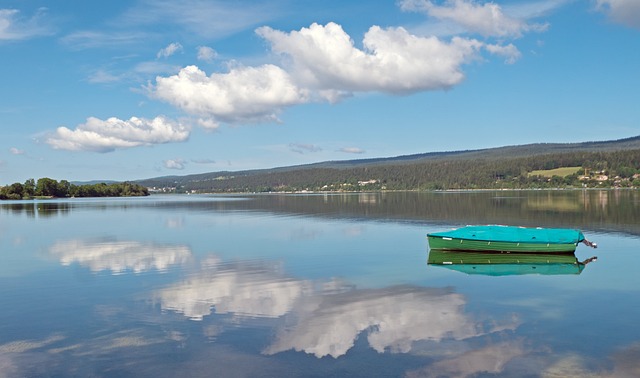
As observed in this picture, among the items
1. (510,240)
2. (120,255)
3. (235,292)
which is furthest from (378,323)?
(120,255)

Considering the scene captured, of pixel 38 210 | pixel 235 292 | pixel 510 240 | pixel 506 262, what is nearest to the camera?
pixel 235 292

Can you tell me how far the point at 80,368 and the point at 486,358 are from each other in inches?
499

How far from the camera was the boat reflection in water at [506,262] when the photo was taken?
3409 centimetres

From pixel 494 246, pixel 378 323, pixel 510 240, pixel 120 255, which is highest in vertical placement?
pixel 510 240

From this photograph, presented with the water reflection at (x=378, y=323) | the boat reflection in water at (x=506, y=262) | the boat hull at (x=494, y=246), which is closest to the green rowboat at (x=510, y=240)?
the boat hull at (x=494, y=246)

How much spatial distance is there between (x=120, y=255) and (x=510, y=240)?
1234 inches

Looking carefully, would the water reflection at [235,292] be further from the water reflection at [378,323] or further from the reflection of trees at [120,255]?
the reflection of trees at [120,255]

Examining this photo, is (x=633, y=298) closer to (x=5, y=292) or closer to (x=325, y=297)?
(x=325, y=297)

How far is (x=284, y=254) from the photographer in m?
42.3

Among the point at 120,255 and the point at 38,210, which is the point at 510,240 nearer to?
the point at 120,255

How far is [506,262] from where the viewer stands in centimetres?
3775

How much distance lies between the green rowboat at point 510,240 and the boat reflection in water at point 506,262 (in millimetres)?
483

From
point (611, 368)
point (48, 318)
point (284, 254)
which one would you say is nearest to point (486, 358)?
point (611, 368)

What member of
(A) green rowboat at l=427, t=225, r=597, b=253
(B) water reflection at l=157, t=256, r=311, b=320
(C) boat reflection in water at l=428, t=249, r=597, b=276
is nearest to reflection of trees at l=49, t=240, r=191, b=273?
(B) water reflection at l=157, t=256, r=311, b=320
